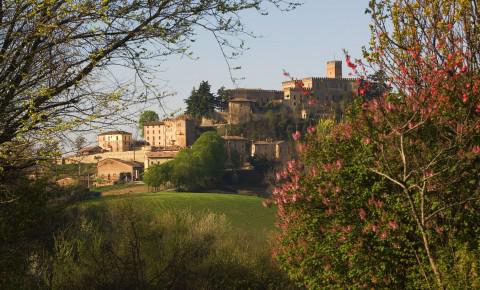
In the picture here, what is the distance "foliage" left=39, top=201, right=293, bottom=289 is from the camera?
14.3 metres

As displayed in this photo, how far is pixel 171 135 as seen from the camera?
107 meters

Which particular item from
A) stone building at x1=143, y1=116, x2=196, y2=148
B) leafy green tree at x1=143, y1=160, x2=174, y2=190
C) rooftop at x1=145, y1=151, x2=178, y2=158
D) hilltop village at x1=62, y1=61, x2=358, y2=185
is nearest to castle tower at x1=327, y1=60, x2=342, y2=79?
hilltop village at x1=62, y1=61, x2=358, y2=185

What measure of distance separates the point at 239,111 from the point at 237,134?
625 cm

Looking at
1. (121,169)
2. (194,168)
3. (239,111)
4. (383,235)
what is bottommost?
(121,169)

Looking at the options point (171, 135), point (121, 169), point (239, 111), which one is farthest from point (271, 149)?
point (121, 169)

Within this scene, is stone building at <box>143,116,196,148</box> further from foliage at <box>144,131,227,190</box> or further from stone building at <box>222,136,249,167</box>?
foliage at <box>144,131,227,190</box>

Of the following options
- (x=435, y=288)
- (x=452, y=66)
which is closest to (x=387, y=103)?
(x=452, y=66)

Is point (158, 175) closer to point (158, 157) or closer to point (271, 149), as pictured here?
point (158, 157)

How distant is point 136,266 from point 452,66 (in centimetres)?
806

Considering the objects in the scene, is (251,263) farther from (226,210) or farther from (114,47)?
(226,210)

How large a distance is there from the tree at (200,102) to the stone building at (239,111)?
353cm

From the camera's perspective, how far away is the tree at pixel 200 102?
103500 millimetres

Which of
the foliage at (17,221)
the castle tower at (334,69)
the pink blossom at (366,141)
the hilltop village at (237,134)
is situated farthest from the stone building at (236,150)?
the pink blossom at (366,141)

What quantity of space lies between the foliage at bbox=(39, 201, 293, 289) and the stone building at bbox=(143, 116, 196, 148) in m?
78.2
